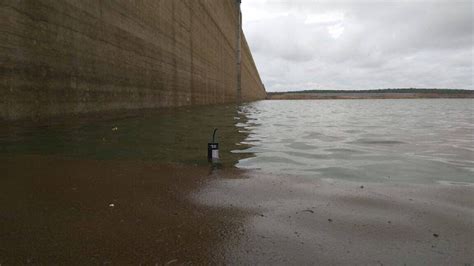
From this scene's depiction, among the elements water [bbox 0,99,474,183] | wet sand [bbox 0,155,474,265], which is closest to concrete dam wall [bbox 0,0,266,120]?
water [bbox 0,99,474,183]

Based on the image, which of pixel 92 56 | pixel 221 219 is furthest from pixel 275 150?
pixel 92 56

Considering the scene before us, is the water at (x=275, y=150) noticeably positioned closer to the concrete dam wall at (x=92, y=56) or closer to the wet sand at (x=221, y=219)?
the concrete dam wall at (x=92, y=56)

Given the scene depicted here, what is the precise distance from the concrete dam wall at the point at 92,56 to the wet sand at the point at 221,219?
8.14 ft

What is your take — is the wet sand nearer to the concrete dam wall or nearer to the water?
the water

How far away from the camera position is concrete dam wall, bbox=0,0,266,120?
593 centimetres

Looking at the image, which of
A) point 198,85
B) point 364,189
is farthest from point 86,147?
point 198,85

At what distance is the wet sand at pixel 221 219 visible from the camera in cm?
216

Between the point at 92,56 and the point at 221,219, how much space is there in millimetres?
6425

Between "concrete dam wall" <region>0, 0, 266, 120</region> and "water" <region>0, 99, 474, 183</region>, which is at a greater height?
"concrete dam wall" <region>0, 0, 266, 120</region>

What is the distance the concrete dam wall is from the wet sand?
2481mm

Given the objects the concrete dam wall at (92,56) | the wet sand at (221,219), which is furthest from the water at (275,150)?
the wet sand at (221,219)

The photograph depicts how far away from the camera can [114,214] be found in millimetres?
2750

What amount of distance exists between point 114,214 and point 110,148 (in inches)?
125

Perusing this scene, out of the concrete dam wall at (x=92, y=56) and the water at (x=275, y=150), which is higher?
the concrete dam wall at (x=92, y=56)
